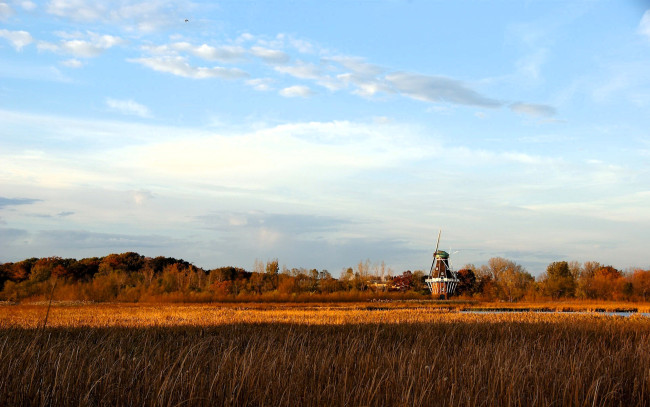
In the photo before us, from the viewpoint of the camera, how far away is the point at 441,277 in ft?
304

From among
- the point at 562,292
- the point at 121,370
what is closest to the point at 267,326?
the point at 121,370

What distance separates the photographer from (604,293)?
6488cm

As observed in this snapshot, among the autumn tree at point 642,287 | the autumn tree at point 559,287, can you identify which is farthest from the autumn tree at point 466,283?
the autumn tree at point 642,287

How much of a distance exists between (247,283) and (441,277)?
4025cm

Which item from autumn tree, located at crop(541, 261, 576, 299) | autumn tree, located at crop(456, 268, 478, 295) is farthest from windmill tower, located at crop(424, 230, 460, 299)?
autumn tree, located at crop(541, 261, 576, 299)

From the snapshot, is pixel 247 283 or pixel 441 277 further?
pixel 441 277

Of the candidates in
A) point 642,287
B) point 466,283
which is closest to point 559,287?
point 642,287

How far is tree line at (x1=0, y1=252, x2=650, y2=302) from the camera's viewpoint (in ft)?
180

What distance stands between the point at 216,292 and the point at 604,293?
44265 millimetres

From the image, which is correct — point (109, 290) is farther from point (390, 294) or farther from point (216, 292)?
point (390, 294)

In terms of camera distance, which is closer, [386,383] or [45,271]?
[386,383]

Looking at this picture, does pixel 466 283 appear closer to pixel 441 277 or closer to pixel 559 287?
pixel 441 277

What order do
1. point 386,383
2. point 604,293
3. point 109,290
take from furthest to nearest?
point 604,293 < point 109,290 < point 386,383

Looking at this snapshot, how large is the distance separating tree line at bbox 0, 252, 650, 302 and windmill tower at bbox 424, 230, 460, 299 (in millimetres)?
1734
